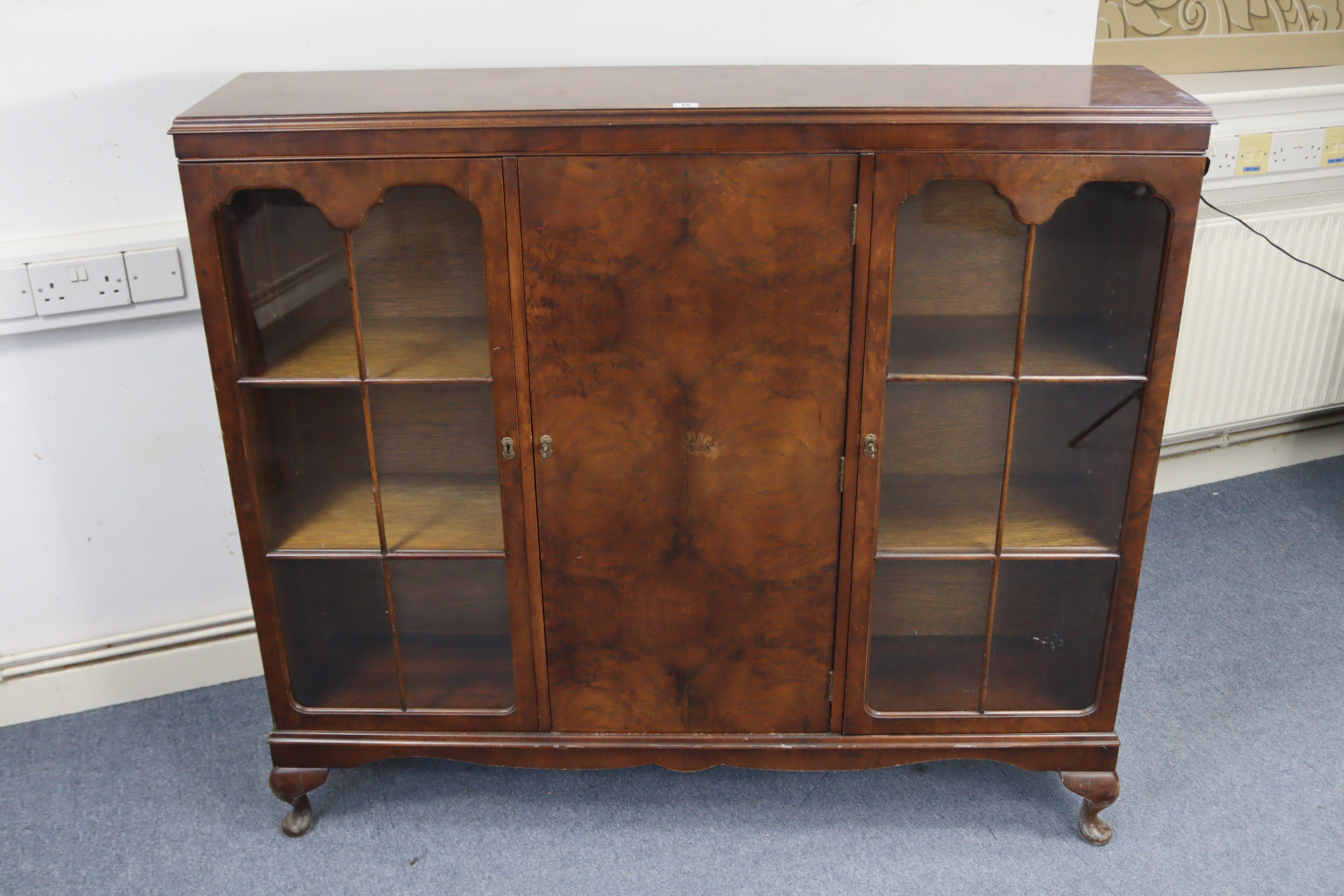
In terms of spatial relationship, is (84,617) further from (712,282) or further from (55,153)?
(712,282)

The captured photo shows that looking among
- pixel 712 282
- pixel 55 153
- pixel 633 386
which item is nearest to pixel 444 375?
pixel 633 386

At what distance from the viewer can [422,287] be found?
4.74 feet

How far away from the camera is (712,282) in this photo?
1374 millimetres

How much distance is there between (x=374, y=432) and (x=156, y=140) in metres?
0.61

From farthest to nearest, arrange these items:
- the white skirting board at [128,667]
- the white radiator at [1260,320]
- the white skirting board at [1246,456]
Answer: the white skirting board at [1246,456], the white radiator at [1260,320], the white skirting board at [128,667]

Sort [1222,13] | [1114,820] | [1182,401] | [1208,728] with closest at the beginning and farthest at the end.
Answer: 1. [1114,820]
2. [1208,728]
3. [1222,13]
4. [1182,401]

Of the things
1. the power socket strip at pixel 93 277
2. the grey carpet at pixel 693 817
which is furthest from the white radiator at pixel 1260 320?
the power socket strip at pixel 93 277

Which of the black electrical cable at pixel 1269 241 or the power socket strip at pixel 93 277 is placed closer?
the power socket strip at pixel 93 277

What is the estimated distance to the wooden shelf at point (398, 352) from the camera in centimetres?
144

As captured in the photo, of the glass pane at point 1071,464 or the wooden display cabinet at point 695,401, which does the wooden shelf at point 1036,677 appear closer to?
the wooden display cabinet at point 695,401

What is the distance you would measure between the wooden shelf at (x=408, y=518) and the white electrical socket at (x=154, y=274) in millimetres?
446

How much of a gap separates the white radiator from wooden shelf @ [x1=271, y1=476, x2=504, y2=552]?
1554 millimetres

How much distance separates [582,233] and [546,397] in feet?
0.74

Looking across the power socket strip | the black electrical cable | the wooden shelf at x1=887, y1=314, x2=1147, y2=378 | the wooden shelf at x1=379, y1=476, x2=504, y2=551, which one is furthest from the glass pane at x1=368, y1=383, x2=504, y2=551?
the black electrical cable
